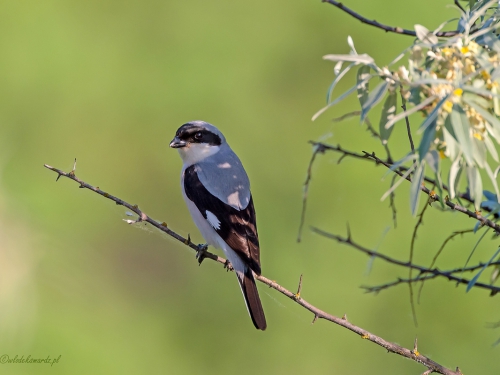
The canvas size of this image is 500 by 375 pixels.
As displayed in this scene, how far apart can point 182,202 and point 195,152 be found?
213cm

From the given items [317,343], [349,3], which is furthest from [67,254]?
[349,3]

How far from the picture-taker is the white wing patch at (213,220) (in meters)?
3.09

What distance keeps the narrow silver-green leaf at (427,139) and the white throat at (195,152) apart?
2107 mm

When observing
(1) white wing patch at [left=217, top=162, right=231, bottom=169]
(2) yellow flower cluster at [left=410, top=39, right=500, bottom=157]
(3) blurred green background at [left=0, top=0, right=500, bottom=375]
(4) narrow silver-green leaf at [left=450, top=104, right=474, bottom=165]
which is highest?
(2) yellow flower cluster at [left=410, top=39, right=500, bottom=157]

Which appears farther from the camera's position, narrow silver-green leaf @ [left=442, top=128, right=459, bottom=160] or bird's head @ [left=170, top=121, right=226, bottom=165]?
bird's head @ [left=170, top=121, right=226, bottom=165]

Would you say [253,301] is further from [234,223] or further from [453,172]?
[453,172]

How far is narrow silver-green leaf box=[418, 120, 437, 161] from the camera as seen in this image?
4.65 feet

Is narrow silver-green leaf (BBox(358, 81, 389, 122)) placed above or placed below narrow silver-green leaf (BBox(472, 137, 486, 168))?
above

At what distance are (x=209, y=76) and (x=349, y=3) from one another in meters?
1.40

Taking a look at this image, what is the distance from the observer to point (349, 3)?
241 inches

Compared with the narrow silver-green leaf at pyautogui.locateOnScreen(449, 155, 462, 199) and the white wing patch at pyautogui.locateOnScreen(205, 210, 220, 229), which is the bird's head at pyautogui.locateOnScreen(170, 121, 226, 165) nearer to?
the white wing patch at pyautogui.locateOnScreen(205, 210, 220, 229)

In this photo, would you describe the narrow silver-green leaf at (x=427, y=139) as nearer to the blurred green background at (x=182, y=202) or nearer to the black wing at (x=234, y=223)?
the black wing at (x=234, y=223)

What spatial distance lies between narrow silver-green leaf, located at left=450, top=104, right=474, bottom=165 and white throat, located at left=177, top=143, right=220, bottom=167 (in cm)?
216

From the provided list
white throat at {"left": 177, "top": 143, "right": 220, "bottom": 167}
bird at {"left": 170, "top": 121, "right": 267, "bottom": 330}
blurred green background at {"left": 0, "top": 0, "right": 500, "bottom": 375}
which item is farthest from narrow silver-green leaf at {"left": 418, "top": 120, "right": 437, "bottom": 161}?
blurred green background at {"left": 0, "top": 0, "right": 500, "bottom": 375}
